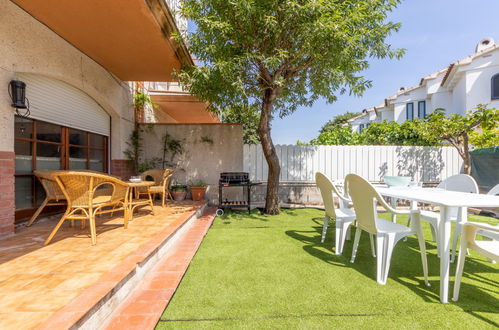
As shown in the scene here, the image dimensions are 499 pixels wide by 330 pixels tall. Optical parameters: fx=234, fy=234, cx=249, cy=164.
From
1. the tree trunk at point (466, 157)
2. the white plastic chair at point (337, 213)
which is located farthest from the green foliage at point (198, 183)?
the tree trunk at point (466, 157)

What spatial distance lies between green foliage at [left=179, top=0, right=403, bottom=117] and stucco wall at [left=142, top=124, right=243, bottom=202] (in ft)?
5.27

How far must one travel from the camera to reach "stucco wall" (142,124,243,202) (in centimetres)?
706

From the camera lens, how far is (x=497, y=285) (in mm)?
2371

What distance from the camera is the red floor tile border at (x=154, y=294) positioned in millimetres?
1755

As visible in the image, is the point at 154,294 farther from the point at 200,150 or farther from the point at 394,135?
the point at 394,135

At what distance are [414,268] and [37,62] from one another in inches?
239

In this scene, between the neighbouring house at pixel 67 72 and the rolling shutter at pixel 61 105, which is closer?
the neighbouring house at pixel 67 72

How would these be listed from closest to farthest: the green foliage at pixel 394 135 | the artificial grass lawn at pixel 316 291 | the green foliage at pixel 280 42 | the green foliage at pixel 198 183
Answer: the artificial grass lawn at pixel 316 291 → the green foliage at pixel 280 42 → the green foliage at pixel 198 183 → the green foliage at pixel 394 135

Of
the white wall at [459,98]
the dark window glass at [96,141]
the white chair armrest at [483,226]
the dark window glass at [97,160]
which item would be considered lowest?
the white chair armrest at [483,226]

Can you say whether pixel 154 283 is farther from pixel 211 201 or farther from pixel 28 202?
pixel 211 201

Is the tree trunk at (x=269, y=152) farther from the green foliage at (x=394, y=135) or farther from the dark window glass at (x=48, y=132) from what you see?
the green foliage at (x=394, y=135)

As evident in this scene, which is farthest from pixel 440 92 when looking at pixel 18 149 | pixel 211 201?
pixel 18 149

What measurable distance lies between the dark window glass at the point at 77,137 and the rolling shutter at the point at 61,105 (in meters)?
0.11

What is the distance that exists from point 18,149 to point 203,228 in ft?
10.5
